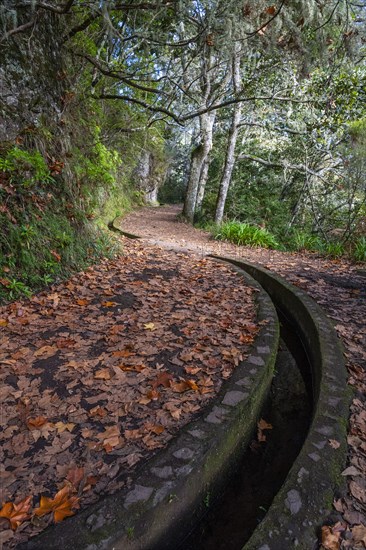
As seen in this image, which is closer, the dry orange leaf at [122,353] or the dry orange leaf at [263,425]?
the dry orange leaf at [263,425]

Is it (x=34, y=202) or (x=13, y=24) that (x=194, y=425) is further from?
(x=13, y=24)

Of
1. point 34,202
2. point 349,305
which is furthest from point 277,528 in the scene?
point 34,202

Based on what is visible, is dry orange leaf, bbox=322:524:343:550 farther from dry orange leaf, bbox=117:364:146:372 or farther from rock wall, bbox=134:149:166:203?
rock wall, bbox=134:149:166:203

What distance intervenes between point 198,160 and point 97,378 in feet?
34.9

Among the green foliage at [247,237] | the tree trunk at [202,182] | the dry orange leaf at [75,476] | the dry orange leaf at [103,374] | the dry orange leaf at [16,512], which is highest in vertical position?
the tree trunk at [202,182]

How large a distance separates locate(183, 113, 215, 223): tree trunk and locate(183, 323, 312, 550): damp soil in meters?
9.59

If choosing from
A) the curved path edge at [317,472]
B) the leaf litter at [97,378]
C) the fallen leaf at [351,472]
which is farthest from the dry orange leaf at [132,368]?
the fallen leaf at [351,472]

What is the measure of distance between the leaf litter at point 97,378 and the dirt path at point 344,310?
0.97 meters

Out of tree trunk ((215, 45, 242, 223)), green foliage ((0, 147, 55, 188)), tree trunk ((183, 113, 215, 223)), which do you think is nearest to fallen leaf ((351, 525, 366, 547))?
green foliage ((0, 147, 55, 188))

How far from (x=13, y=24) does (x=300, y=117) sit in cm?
876

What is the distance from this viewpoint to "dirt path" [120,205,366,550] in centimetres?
159

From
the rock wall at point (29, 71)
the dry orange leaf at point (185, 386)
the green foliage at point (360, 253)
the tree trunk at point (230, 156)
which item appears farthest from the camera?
the tree trunk at point (230, 156)

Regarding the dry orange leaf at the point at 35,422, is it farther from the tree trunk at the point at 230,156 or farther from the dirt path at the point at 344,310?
the tree trunk at the point at 230,156

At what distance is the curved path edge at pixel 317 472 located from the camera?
4.89 ft
